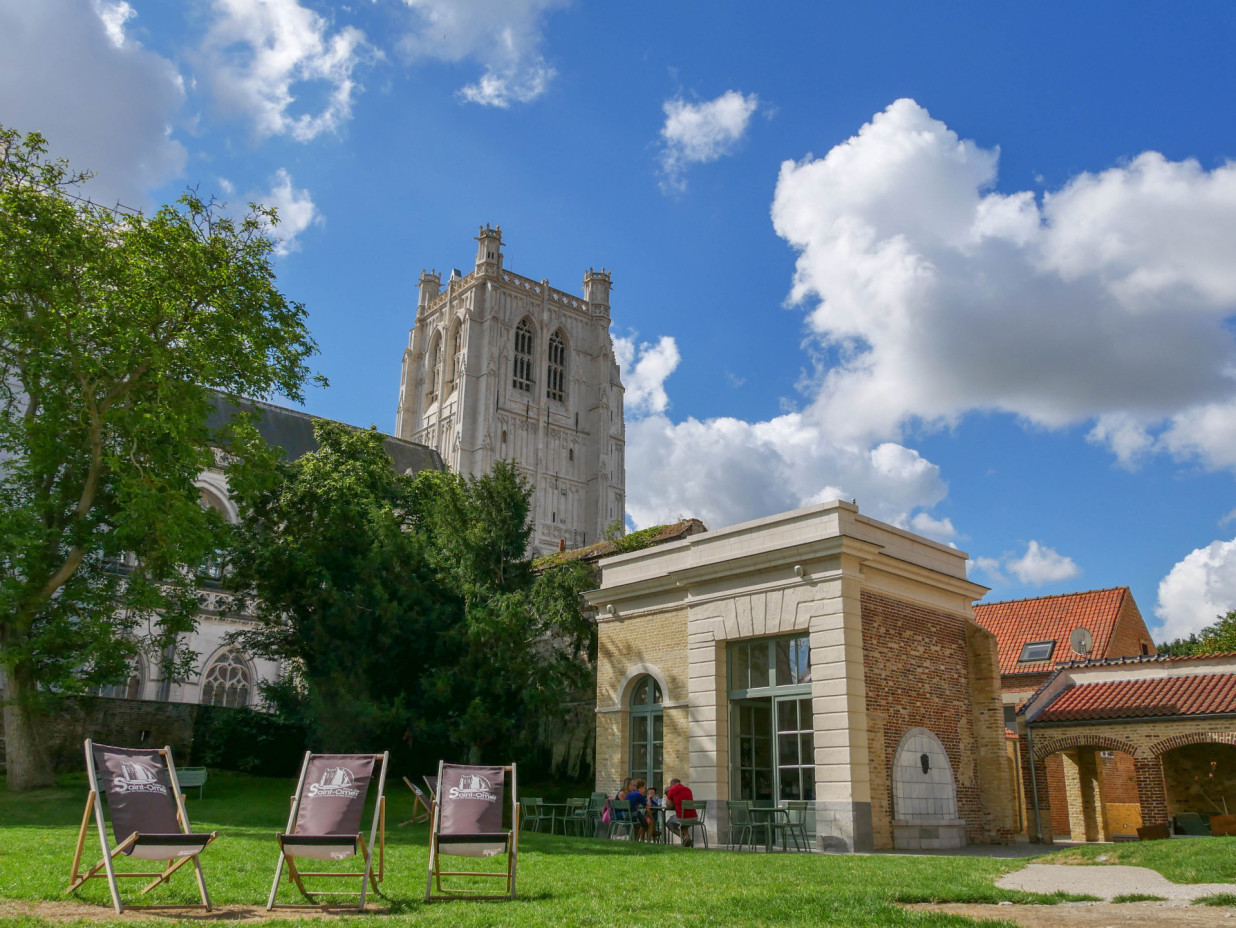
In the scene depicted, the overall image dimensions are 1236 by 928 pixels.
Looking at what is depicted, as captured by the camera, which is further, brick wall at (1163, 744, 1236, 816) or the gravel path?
brick wall at (1163, 744, 1236, 816)

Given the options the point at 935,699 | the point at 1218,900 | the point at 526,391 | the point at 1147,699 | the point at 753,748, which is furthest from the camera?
the point at 526,391

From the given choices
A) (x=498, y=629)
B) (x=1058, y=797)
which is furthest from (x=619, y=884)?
(x=1058, y=797)

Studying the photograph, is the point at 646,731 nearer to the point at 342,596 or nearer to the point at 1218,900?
the point at 342,596

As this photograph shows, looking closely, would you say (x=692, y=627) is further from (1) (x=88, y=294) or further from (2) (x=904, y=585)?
(1) (x=88, y=294)

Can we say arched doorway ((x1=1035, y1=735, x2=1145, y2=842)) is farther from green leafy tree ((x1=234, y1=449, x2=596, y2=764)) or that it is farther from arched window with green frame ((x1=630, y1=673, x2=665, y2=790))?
green leafy tree ((x1=234, y1=449, x2=596, y2=764))

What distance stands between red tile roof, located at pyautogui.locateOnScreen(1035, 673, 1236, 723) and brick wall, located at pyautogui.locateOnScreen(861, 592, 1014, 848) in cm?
466

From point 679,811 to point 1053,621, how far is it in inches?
734

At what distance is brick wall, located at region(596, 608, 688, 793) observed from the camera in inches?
686

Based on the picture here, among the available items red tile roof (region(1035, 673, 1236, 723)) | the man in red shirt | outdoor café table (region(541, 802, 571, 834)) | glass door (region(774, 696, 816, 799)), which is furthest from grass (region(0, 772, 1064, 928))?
red tile roof (region(1035, 673, 1236, 723))

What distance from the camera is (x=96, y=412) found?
20062 mm

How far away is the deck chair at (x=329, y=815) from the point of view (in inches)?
293

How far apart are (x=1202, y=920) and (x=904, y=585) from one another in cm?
1037

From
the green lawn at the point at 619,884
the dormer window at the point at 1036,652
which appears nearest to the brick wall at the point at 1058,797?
the dormer window at the point at 1036,652

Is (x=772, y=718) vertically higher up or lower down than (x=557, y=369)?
lower down
